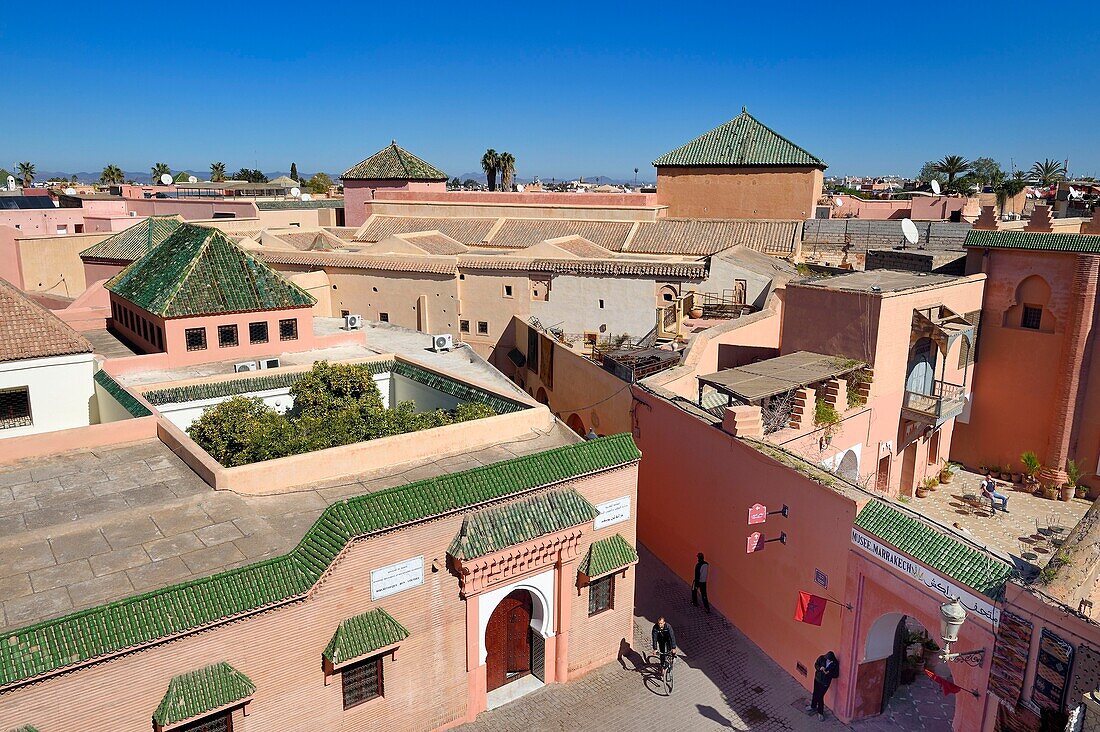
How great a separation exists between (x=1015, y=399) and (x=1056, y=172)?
2094 inches

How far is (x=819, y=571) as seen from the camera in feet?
44.4

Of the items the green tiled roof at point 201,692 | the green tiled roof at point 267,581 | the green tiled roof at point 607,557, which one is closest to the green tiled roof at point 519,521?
the green tiled roof at point 267,581

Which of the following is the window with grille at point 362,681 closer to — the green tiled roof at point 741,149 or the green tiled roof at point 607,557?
the green tiled roof at point 607,557

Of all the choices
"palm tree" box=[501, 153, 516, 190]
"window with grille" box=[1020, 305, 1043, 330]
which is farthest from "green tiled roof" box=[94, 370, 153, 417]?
"palm tree" box=[501, 153, 516, 190]

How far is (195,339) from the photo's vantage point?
20.1m

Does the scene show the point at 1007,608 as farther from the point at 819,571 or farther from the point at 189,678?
the point at 189,678

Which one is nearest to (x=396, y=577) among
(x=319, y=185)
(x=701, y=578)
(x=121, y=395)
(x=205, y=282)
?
(x=701, y=578)

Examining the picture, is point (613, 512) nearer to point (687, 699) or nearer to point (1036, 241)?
point (687, 699)

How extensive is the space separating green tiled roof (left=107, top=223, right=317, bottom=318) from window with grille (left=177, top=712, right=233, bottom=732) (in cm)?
1161

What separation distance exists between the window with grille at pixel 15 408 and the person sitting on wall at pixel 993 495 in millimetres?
24889

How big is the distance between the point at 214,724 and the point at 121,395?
28.8 ft

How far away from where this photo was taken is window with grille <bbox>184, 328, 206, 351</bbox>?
1989cm

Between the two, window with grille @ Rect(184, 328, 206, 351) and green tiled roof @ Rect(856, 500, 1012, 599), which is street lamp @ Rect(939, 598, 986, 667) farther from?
window with grille @ Rect(184, 328, 206, 351)

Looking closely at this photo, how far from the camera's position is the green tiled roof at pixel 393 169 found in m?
44.1
